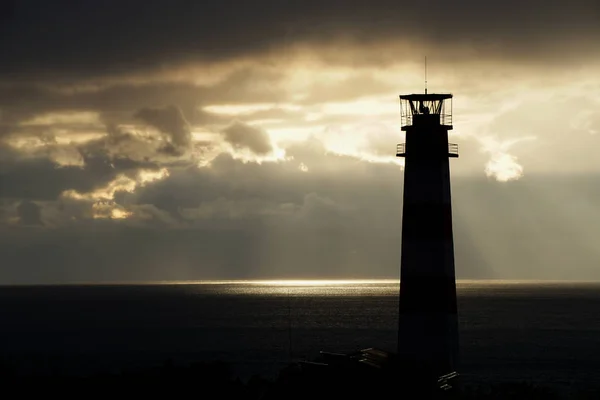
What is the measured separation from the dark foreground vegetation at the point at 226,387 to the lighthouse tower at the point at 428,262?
245 cm

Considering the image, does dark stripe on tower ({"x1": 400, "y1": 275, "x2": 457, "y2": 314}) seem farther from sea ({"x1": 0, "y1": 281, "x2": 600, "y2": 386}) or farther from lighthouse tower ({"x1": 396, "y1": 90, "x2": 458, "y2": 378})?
sea ({"x1": 0, "y1": 281, "x2": 600, "y2": 386})

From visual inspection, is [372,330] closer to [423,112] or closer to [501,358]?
[501,358]

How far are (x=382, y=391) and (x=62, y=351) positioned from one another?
67.9 m

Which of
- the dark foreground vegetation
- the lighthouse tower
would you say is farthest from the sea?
the lighthouse tower

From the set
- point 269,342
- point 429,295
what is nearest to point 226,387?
point 429,295

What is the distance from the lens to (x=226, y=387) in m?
43.2

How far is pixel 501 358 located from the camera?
8931 centimetres

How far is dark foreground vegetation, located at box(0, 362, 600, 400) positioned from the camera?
34906 mm

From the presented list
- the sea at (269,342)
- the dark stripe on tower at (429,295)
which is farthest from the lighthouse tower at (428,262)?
the sea at (269,342)

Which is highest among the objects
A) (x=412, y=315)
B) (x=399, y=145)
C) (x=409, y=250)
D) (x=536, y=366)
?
(x=399, y=145)

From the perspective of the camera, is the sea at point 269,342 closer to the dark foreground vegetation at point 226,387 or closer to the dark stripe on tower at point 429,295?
the dark foreground vegetation at point 226,387

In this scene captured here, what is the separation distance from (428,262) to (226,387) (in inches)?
449

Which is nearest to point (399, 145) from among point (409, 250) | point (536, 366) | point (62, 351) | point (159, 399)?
point (409, 250)

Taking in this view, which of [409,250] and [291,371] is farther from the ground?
[409,250]
